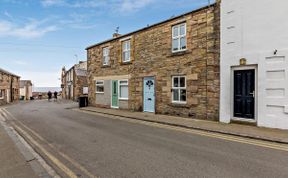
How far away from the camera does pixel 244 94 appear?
36.9ft

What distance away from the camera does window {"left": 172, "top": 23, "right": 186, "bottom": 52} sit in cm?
1427

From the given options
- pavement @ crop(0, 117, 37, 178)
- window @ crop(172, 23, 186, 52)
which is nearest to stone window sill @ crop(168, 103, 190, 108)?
window @ crop(172, 23, 186, 52)

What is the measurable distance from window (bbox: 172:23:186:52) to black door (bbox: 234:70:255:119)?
4021 millimetres

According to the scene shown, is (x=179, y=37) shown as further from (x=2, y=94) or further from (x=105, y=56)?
(x=2, y=94)

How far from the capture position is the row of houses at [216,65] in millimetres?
10203

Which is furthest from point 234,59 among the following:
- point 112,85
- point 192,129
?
point 112,85

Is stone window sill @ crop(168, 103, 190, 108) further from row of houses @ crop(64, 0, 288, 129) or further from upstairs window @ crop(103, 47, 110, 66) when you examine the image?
upstairs window @ crop(103, 47, 110, 66)

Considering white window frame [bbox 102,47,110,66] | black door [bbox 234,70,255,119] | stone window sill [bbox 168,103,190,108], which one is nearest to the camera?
black door [bbox 234,70,255,119]

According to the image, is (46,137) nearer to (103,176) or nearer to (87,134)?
(87,134)

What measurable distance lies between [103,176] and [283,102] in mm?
8487

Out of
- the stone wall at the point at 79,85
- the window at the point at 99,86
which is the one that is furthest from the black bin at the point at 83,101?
the stone wall at the point at 79,85

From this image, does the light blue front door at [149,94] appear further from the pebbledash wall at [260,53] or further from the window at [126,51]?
the pebbledash wall at [260,53]

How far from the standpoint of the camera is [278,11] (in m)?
10.1

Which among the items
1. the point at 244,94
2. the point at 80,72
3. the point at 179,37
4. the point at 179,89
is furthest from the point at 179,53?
the point at 80,72
